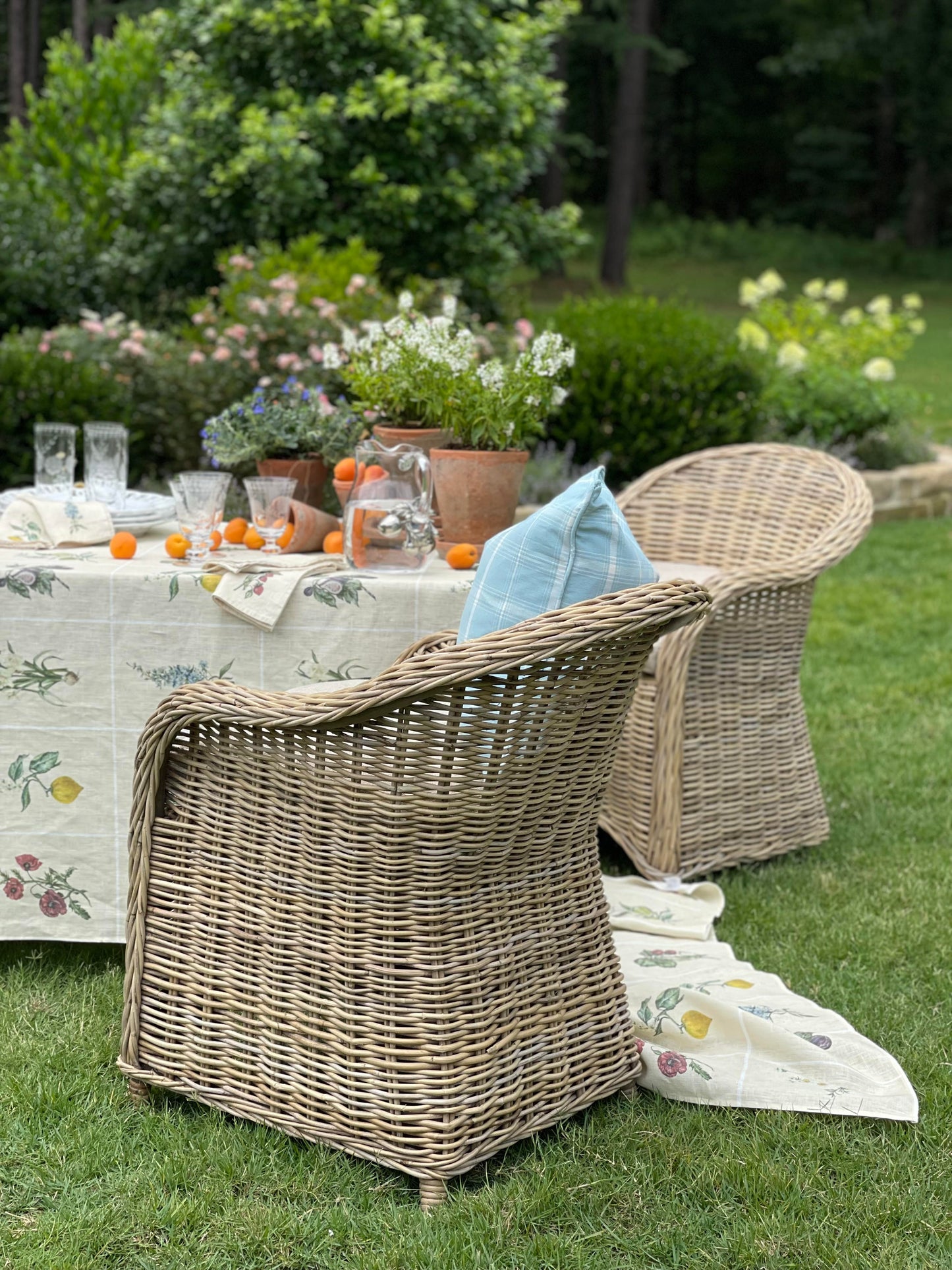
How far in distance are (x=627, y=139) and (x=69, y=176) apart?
9.77 metres

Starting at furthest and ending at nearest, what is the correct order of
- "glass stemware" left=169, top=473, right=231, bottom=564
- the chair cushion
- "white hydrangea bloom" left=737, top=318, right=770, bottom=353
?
"white hydrangea bloom" left=737, top=318, right=770, bottom=353 → the chair cushion → "glass stemware" left=169, top=473, right=231, bottom=564

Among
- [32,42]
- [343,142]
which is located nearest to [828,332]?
[343,142]

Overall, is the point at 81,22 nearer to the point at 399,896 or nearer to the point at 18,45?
the point at 18,45

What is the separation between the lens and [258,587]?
241cm

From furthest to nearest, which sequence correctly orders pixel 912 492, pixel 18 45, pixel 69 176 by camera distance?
1. pixel 18 45
2. pixel 69 176
3. pixel 912 492

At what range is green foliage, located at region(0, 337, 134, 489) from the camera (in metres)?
5.32

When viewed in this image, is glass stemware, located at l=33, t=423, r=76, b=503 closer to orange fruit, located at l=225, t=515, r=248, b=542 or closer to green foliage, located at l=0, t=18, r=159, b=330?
orange fruit, located at l=225, t=515, r=248, b=542

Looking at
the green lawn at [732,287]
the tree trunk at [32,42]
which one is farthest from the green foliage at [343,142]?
the tree trunk at [32,42]

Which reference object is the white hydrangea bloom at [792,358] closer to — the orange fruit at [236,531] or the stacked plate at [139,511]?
the stacked plate at [139,511]

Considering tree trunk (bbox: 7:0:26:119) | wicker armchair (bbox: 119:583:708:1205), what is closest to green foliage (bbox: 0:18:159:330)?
wicker armchair (bbox: 119:583:708:1205)

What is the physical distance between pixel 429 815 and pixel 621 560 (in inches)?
18.3

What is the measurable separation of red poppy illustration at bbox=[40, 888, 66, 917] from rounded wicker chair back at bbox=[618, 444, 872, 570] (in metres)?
1.75

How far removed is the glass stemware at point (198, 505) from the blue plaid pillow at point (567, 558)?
2.82ft

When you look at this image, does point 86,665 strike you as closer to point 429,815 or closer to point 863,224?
point 429,815
